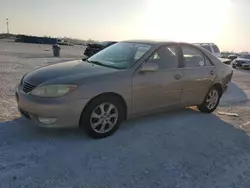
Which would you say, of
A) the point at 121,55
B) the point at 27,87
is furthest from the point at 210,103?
the point at 27,87

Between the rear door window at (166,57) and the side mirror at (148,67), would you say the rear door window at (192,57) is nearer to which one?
the rear door window at (166,57)

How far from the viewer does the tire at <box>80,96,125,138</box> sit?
14.0ft

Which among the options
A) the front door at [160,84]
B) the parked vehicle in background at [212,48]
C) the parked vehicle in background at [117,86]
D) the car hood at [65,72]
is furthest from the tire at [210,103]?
the parked vehicle in background at [212,48]

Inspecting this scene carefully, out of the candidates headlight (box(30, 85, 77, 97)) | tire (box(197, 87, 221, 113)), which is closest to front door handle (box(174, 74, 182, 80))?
tire (box(197, 87, 221, 113))

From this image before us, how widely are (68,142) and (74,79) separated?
913 millimetres

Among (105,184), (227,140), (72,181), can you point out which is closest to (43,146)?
(72,181)

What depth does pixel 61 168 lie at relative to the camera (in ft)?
11.4

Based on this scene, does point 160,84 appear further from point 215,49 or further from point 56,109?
point 215,49

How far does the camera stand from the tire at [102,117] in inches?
168

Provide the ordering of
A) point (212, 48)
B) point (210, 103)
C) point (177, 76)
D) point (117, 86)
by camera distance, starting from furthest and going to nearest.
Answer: point (212, 48) → point (210, 103) → point (177, 76) → point (117, 86)

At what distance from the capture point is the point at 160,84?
5.05 metres

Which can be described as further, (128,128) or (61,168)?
(128,128)

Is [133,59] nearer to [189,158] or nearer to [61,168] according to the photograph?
[189,158]

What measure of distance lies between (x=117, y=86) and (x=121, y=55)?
3.21 ft
